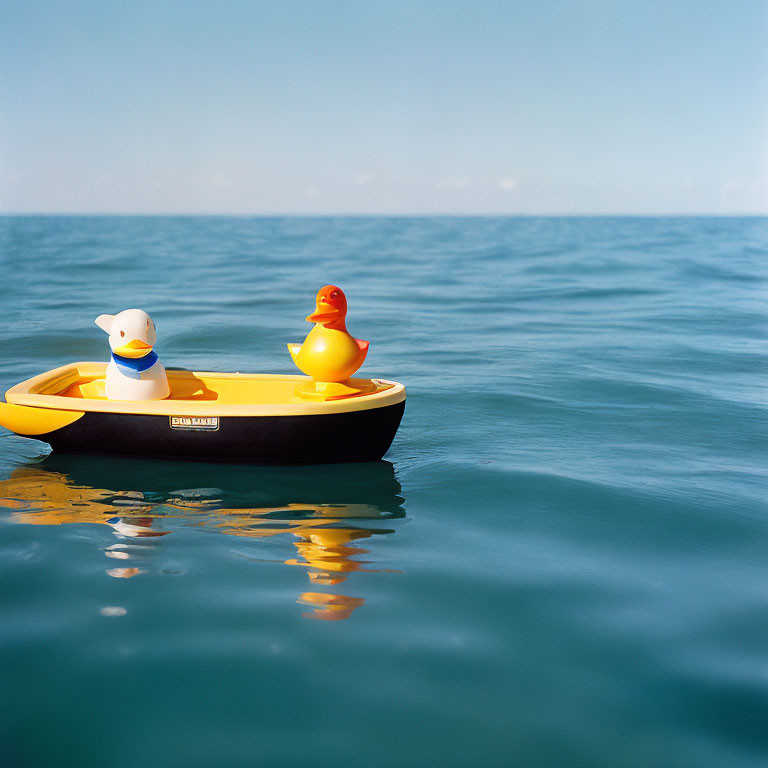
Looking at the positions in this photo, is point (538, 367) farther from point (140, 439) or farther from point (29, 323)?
point (29, 323)

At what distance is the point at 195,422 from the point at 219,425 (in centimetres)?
16

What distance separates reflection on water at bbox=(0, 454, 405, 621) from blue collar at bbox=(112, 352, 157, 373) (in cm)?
66

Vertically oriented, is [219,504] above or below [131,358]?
below

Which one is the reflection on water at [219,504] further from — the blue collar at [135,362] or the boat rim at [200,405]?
the blue collar at [135,362]

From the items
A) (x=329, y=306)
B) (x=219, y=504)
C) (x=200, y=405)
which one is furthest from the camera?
(x=329, y=306)

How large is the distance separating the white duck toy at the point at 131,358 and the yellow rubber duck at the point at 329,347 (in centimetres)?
102

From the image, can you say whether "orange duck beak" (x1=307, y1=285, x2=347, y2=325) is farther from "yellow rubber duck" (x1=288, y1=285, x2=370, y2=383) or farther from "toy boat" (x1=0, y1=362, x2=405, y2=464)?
"toy boat" (x1=0, y1=362, x2=405, y2=464)

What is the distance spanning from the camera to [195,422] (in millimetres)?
5539

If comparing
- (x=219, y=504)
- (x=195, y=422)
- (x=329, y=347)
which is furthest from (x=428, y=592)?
(x=195, y=422)

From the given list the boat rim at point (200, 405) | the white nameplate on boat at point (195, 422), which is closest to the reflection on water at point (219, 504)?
the white nameplate on boat at point (195, 422)

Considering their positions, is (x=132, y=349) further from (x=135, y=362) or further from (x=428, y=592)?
(x=428, y=592)

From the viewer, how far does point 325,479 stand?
576 centimetres

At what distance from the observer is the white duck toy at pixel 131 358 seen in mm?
5762

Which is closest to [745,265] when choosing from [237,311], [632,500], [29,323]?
[237,311]
